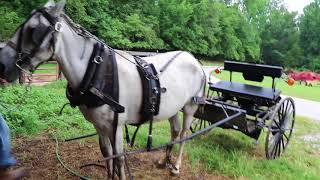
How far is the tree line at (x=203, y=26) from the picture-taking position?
32.2 meters

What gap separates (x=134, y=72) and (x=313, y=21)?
71.9 metres

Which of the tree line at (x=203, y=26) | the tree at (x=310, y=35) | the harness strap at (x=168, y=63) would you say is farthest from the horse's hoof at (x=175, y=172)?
the tree at (x=310, y=35)

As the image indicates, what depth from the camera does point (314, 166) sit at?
6043 millimetres

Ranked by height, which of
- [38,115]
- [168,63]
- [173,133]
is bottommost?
[38,115]

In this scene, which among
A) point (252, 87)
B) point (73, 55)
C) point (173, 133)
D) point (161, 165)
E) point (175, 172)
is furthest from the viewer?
point (252, 87)

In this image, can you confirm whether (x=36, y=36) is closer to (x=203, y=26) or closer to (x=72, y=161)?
(x=72, y=161)

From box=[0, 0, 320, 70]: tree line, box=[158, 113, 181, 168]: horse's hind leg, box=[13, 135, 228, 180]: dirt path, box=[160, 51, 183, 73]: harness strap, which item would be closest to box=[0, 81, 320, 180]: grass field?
box=[13, 135, 228, 180]: dirt path

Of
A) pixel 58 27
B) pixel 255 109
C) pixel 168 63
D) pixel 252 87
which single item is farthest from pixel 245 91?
pixel 58 27

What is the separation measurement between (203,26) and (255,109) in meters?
43.4

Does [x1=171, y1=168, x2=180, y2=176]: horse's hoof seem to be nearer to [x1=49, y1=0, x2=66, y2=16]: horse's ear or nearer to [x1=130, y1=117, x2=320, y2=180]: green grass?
[x1=130, y1=117, x2=320, y2=180]: green grass

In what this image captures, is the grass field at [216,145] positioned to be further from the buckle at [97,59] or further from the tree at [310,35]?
the tree at [310,35]

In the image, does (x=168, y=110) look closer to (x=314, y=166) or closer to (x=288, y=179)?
(x=288, y=179)

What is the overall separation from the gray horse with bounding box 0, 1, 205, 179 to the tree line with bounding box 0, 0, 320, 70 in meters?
15.2

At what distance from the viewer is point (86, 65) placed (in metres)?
3.55
